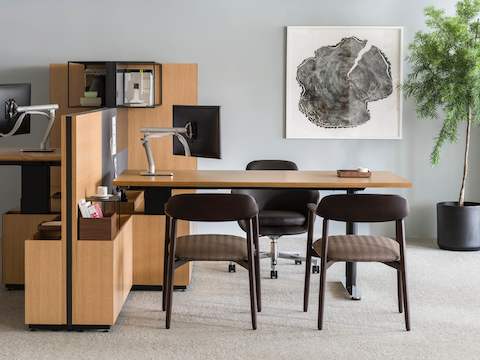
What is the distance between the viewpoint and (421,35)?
24.4ft

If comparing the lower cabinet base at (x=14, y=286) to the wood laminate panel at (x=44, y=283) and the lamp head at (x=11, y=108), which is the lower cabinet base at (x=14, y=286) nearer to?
the wood laminate panel at (x=44, y=283)

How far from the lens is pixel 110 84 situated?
7.46 meters

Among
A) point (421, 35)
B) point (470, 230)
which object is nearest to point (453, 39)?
point (421, 35)

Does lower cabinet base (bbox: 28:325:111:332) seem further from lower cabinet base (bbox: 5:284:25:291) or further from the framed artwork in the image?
the framed artwork

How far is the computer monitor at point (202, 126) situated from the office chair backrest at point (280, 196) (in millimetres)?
997

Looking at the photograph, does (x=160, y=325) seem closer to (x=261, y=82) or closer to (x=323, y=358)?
(x=323, y=358)

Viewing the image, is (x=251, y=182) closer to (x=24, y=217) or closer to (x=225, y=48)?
(x=24, y=217)

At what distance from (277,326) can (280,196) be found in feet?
5.87

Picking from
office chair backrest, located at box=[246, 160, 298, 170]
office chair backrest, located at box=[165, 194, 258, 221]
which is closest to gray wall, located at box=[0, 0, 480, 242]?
office chair backrest, located at box=[246, 160, 298, 170]

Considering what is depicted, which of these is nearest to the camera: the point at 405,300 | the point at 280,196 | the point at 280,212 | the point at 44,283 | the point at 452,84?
the point at 44,283

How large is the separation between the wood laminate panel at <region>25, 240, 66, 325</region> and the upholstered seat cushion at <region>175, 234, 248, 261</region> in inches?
26.9

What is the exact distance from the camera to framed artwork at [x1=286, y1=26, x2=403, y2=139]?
7930 millimetres

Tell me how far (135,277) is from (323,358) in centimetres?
181

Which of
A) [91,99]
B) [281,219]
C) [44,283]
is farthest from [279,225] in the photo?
[91,99]
